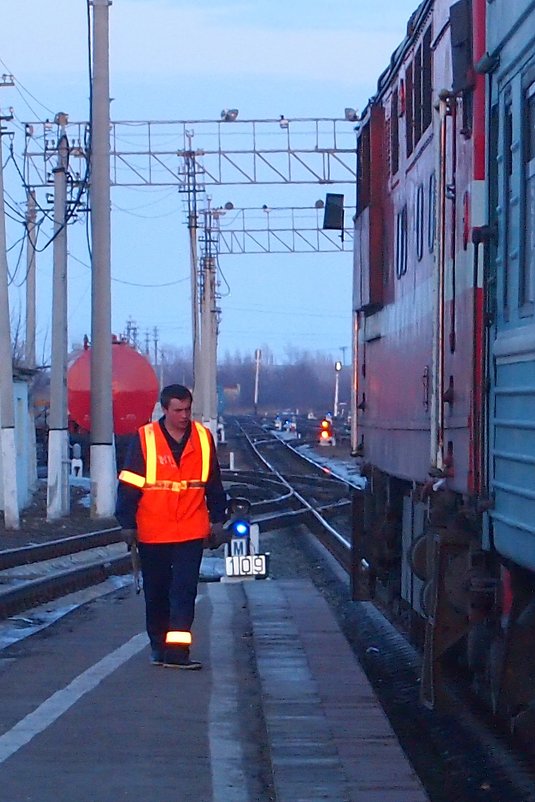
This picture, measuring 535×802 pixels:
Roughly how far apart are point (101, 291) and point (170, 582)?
1754 cm

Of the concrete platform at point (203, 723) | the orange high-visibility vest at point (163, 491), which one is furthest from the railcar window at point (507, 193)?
the orange high-visibility vest at point (163, 491)

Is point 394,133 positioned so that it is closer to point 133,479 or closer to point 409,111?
point 409,111

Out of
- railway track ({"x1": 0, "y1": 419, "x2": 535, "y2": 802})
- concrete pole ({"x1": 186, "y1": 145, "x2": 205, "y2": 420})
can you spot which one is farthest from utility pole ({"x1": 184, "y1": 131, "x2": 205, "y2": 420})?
railway track ({"x1": 0, "y1": 419, "x2": 535, "y2": 802})

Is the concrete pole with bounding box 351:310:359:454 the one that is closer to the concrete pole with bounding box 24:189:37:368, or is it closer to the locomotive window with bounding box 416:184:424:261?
the locomotive window with bounding box 416:184:424:261

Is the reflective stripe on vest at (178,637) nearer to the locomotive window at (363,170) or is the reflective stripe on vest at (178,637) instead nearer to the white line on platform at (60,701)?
the white line on platform at (60,701)

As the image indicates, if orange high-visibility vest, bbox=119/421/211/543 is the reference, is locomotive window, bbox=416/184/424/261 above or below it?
above

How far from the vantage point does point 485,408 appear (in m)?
6.78

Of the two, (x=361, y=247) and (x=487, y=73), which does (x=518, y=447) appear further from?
(x=361, y=247)

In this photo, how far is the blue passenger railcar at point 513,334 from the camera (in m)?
5.94

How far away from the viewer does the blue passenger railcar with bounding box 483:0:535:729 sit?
5938 millimetres

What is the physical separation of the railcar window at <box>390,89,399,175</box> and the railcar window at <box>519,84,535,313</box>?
187 inches

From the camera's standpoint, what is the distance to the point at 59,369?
29203 millimetres

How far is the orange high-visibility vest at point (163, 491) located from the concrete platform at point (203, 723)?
0.94 metres

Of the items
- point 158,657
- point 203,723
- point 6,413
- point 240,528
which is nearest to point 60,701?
point 203,723
